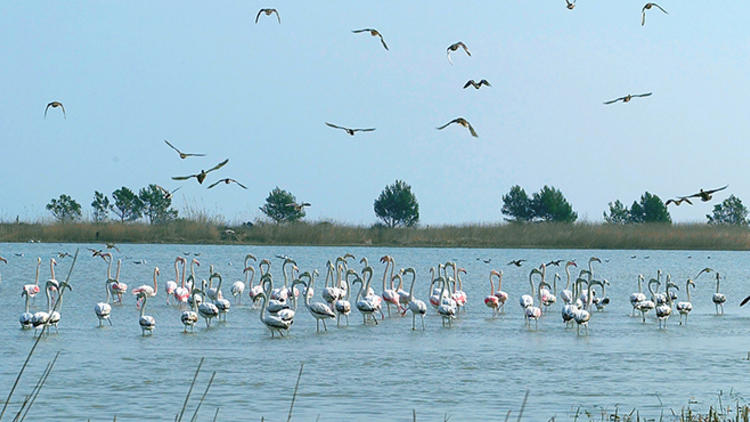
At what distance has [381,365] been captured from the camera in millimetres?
14625

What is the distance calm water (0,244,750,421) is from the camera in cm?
1148

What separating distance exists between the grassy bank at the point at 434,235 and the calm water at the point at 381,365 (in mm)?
28579

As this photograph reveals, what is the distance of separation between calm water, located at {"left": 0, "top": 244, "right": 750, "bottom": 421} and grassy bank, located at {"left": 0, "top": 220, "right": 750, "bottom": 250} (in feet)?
93.8

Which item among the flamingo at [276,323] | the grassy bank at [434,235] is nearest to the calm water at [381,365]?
the flamingo at [276,323]

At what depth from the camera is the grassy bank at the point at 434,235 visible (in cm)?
5359

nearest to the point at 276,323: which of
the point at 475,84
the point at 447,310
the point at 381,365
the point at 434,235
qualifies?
the point at 447,310

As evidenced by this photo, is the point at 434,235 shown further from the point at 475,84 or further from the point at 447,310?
the point at 475,84

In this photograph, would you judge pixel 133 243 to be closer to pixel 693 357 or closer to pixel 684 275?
pixel 684 275

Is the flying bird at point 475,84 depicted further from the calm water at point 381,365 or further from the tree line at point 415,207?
the tree line at point 415,207

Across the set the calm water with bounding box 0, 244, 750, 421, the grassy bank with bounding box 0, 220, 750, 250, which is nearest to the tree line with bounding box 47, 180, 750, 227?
the grassy bank with bounding box 0, 220, 750, 250

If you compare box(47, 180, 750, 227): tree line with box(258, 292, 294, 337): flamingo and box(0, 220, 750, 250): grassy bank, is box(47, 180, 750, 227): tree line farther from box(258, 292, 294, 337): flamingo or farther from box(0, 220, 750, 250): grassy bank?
box(258, 292, 294, 337): flamingo

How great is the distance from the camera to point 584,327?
64.4 ft

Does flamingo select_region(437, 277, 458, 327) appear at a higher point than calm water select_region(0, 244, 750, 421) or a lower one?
higher

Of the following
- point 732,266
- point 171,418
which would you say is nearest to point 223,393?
point 171,418
